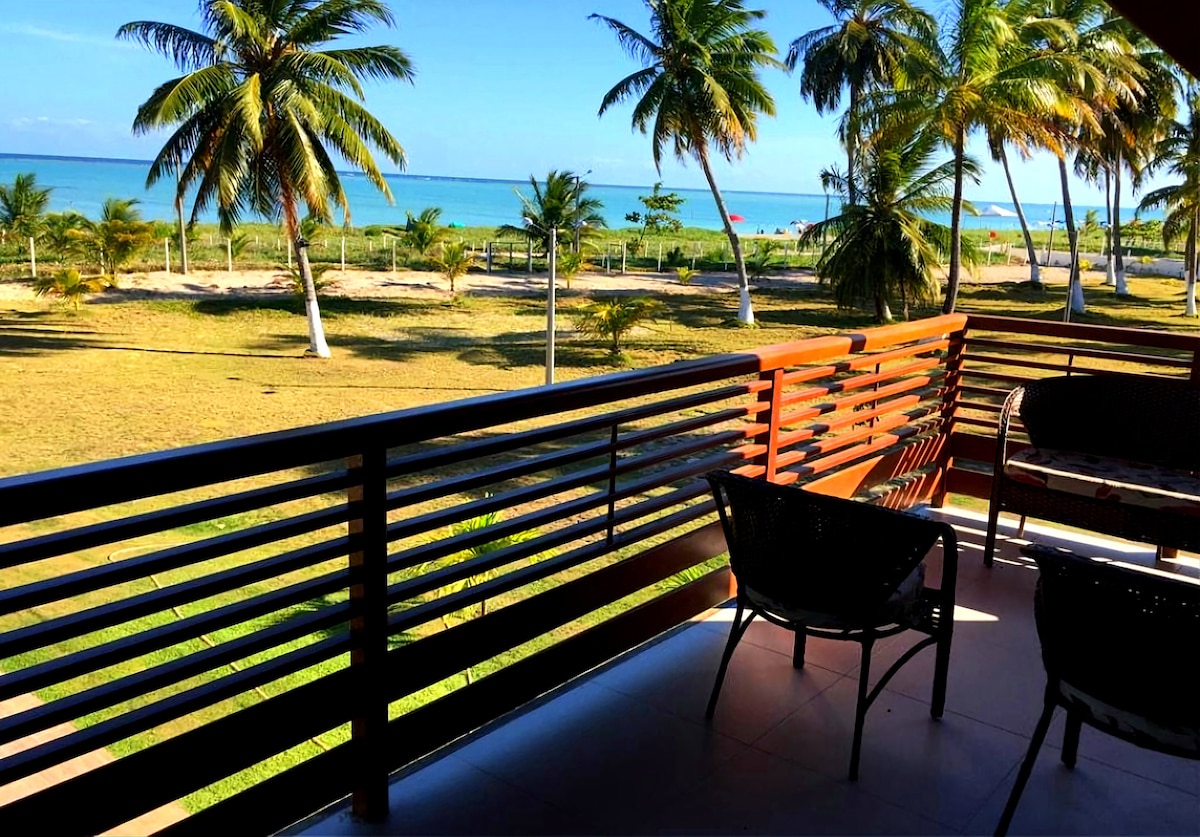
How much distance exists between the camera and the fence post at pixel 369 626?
1885mm

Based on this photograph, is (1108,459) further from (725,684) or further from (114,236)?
(114,236)

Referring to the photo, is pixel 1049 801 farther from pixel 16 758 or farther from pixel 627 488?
pixel 16 758

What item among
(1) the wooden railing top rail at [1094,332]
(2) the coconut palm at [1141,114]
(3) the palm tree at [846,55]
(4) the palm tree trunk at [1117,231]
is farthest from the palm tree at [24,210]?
(4) the palm tree trunk at [1117,231]

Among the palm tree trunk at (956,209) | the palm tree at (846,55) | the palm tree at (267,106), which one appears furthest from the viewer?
the palm tree at (846,55)

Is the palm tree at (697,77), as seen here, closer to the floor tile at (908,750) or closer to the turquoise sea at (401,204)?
the floor tile at (908,750)

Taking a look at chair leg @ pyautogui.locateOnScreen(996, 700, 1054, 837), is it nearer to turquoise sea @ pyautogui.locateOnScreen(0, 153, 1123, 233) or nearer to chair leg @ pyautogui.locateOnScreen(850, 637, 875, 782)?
chair leg @ pyautogui.locateOnScreen(850, 637, 875, 782)

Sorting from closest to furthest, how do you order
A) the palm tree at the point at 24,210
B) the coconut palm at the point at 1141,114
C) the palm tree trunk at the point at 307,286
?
1. the palm tree trunk at the point at 307,286
2. the coconut palm at the point at 1141,114
3. the palm tree at the point at 24,210

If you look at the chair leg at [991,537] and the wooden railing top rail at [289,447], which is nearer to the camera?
the wooden railing top rail at [289,447]

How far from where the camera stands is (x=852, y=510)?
2.14m

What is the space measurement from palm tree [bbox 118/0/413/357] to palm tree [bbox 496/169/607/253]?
16.8 ft

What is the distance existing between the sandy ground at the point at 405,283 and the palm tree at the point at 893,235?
278 cm

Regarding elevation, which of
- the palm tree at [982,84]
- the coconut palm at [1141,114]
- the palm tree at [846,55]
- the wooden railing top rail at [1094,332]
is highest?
the palm tree at [846,55]

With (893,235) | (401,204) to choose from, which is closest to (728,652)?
(893,235)

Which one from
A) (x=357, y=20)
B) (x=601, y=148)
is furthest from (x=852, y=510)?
(x=601, y=148)
